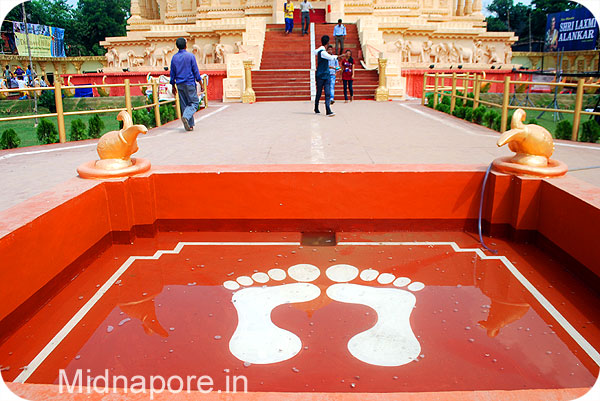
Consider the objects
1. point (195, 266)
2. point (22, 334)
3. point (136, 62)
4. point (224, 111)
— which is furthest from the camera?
point (136, 62)

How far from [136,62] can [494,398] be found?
26.1 m

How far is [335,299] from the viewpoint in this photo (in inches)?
121

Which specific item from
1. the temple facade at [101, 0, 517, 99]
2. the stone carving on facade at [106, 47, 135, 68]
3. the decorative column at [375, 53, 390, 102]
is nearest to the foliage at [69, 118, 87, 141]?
the decorative column at [375, 53, 390, 102]

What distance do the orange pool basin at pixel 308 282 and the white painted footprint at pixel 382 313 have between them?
0.04 ft

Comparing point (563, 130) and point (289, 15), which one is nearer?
point (563, 130)

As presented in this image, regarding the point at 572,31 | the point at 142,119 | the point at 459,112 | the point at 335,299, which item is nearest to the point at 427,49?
the point at 572,31

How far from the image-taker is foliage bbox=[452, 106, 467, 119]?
10.3 m

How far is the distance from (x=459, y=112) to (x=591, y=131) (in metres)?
3.24

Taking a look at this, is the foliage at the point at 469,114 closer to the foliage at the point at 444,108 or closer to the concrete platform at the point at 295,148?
the concrete platform at the point at 295,148

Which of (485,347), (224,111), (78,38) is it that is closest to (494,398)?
(485,347)

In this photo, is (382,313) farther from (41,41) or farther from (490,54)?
(41,41)

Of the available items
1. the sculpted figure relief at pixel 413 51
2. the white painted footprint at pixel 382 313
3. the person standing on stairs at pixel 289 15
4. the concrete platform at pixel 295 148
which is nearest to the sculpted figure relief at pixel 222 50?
the person standing on stairs at pixel 289 15

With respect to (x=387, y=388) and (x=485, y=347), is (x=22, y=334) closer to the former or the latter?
(x=387, y=388)

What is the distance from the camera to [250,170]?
408 cm
